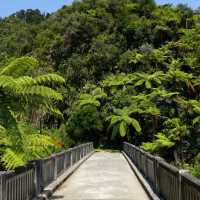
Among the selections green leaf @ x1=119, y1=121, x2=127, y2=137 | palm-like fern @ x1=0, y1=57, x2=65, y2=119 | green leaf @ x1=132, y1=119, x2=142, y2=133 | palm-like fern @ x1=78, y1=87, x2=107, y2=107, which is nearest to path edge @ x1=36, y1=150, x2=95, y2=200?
palm-like fern @ x1=0, y1=57, x2=65, y2=119

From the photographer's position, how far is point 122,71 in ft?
212

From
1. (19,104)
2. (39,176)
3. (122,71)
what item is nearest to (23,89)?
(19,104)

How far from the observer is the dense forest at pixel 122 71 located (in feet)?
135

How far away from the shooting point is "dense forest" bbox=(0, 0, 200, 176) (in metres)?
41.1

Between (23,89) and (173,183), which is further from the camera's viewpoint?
(23,89)

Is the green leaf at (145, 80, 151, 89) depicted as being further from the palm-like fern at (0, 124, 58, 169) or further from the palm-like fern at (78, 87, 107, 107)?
the palm-like fern at (0, 124, 58, 169)

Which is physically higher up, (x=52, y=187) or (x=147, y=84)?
(x=147, y=84)

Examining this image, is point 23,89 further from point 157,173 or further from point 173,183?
point 157,173

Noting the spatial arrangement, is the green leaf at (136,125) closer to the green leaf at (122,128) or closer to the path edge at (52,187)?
the green leaf at (122,128)

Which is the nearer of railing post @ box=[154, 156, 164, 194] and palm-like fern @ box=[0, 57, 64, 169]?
palm-like fern @ box=[0, 57, 64, 169]

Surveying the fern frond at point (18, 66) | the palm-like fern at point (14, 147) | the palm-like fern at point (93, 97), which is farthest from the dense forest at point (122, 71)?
the palm-like fern at point (14, 147)

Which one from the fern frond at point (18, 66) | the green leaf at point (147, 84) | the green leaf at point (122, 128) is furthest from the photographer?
the green leaf at point (147, 84)

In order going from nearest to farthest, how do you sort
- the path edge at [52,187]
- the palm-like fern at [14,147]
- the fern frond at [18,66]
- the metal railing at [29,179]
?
the metal railing at [29,179] < the palm-like fern at [14,147] < the fern frond at [18,66] < the path edge at [52,187]

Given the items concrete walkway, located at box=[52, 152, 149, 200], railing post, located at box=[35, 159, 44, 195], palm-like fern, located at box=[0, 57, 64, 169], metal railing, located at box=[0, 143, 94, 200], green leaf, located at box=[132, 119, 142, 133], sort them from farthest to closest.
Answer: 1. green leaf, located at box=[132, 119, 142, 133]
2. concrete walkway, located at box=[52, 152, 149, 200]
3. railing post, located at box=[35, 159, 44, 195]
4. palm-like fern, located at box=[0, 57, 64, 169]
5. metal railing, located at box=[0, 143, 94, 200]
